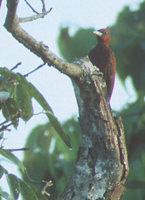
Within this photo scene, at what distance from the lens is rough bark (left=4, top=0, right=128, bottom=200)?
3.11 meters

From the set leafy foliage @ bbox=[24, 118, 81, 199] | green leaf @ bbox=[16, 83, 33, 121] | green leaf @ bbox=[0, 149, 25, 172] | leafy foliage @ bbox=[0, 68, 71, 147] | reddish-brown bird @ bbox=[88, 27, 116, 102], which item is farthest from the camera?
leafy foliage @ bbox=[24, 118, 81, 199]

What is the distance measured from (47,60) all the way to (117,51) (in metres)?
6.16

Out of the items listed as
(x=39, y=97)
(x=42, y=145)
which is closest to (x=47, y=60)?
(x=39, y=97)

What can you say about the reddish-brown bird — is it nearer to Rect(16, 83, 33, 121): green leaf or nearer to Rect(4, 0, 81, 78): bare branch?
Rect(4, 0, 81, 78): bare branch

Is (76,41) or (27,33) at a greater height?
(27,33)

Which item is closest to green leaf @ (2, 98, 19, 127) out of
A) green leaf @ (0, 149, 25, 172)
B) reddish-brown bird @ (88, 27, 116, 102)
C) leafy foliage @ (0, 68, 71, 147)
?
leafy foliage @ (0, 68, 71, 147)

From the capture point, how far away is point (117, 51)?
29.7ft

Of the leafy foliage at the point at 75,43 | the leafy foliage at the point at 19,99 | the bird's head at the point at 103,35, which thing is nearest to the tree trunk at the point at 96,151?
the leafy foliage at the point at 19,99

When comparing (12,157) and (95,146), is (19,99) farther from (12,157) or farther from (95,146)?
(95,146)

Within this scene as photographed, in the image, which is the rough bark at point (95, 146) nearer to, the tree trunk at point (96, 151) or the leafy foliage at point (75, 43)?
A: the tree trunk at point (96, 151)

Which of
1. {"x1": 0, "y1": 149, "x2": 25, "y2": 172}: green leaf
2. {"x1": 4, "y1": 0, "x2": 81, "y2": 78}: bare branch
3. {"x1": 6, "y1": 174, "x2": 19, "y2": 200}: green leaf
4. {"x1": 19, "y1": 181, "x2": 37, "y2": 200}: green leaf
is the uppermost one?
{"x1": 4, "y1": 0, "x2": 81, "y2": 78}: bare branch

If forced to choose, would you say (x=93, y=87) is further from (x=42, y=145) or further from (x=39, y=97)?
(x=42, y=145)

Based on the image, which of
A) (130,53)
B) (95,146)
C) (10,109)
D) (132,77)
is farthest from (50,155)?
(10,109)

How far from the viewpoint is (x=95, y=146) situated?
10.4 feet
